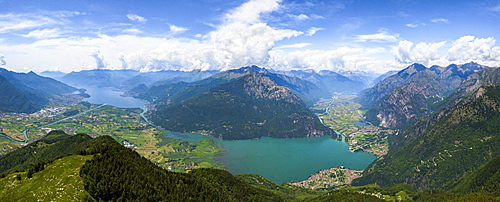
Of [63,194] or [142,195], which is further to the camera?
[142,195]

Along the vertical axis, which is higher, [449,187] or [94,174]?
[94,174]

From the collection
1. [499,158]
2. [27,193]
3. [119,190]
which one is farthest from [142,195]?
[499,158]

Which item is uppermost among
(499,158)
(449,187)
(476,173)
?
(499,158)

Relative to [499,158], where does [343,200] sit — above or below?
below

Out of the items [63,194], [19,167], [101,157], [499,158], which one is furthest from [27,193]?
[499,158]

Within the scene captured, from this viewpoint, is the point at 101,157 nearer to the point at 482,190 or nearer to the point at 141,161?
the point at 141,161

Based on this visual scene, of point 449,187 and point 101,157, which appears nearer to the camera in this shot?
point 101,157

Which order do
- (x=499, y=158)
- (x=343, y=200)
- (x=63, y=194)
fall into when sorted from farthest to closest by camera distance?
(x=499, y=158), (x=343, y=200), (x=63, y=194)

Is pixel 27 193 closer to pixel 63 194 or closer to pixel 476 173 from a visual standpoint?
pixel 63 194

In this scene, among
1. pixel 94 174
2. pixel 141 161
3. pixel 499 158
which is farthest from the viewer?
pixel 499 158
